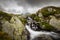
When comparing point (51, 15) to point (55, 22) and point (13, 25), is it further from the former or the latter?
point (13, 25)

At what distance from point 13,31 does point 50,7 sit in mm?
963

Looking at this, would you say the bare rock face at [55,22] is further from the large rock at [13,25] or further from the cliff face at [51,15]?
the large rock at [13,25]

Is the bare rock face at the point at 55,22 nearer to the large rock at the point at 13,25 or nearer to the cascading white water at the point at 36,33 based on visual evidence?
the cascading white water at the point at 36,33

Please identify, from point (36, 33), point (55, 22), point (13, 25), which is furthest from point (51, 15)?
point (13, 25)

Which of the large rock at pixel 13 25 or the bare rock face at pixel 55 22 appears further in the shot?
the bare rock face at pixel 55 22

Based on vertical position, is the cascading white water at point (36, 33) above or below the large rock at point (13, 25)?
below

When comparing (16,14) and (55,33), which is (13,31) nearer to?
(16,14)

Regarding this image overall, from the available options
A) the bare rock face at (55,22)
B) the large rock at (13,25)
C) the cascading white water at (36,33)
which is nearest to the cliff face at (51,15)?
the bare rock face at (55,22)

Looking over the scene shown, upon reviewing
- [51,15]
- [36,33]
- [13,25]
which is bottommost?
[36,33]

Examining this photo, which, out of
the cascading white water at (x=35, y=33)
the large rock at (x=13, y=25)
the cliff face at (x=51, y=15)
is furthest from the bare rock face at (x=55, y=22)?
the large rock at (x=13, y=25)

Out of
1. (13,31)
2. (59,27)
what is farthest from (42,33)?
(13,31)

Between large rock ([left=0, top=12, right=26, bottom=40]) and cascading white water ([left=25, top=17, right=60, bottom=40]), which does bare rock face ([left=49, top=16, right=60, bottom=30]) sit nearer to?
cascading white water ([left=25, top=17, right=60, bottom=40])

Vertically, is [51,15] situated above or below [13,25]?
above

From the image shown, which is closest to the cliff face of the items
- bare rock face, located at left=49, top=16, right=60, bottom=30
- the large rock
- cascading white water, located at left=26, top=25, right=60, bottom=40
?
bare rock face, located at left=49, top=16, right=60, bottom=30
